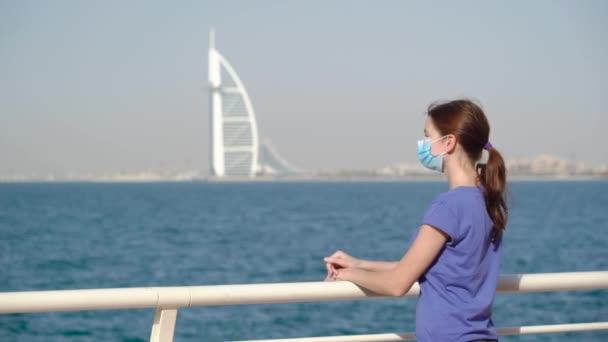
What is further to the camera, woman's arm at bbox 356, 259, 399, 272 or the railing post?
woman's arm at bbox 356, 259, 399, 272

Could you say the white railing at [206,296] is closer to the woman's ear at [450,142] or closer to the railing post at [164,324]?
the railing post at [164,324]

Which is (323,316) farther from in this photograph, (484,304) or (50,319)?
(484,304)

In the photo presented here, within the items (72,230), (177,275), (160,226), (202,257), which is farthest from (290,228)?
(177,275)

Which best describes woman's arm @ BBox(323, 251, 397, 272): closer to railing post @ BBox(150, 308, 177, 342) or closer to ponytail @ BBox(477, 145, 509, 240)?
ponytail @ BBox(477, 145, 509, 240)

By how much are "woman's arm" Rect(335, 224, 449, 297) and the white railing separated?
0.03 meters

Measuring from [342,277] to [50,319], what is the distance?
12.3 m

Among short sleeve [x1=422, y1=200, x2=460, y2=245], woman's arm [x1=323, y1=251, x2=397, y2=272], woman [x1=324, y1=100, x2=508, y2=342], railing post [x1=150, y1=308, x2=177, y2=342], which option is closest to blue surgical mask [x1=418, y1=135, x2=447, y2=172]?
woman [x1=324, y1=100, x2=508, y2=342]

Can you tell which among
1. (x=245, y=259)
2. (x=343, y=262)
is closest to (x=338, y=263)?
(x=343, y=262)

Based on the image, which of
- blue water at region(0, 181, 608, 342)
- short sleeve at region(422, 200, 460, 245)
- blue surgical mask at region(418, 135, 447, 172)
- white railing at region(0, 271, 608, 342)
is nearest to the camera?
white railing at region(0, 271, 608, 342)

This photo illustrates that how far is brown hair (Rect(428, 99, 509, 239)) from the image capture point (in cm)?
180

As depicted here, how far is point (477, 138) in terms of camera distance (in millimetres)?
1816

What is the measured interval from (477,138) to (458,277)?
285mm

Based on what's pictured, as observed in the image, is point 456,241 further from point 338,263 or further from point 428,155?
point 338,263

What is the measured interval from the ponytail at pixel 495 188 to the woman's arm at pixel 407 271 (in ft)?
0.45
